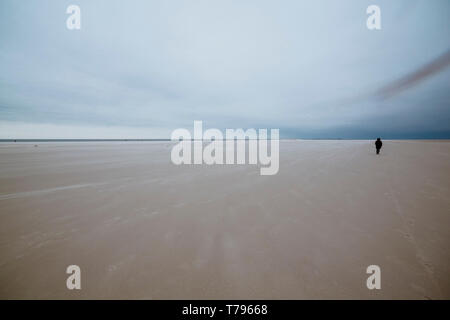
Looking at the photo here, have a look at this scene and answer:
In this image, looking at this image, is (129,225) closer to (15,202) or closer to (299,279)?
(299,279)

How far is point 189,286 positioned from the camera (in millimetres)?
2457

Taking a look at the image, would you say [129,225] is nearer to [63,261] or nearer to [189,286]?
[63,261]

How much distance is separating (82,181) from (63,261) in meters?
6.29

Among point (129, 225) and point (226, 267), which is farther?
point (129, 225)

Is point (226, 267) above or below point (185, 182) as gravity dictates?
below

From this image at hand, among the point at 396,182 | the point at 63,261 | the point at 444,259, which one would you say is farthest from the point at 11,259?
the point at 396,182

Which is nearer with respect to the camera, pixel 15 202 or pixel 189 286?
pixel 189 286

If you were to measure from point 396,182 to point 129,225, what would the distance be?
10.6 m
